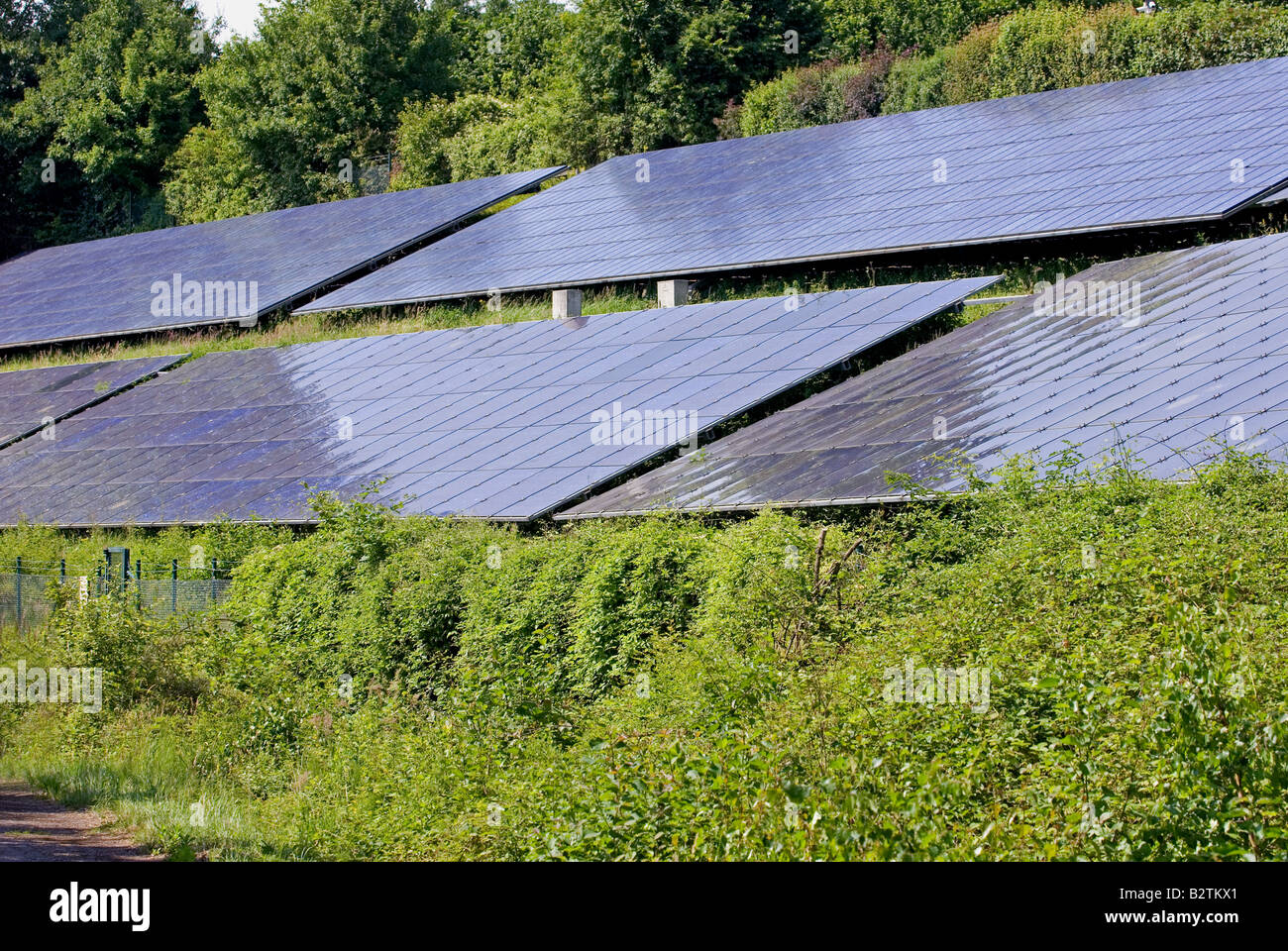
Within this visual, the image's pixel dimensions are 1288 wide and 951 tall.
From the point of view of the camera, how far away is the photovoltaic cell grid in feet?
55.2

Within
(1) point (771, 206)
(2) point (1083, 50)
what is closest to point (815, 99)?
(2) point (1083, 50)

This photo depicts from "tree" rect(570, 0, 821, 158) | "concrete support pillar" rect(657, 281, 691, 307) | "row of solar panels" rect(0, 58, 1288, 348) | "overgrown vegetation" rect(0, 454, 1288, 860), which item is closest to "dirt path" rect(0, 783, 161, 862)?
"overgrown vegetation" rect(0, 454, 1288, 860)

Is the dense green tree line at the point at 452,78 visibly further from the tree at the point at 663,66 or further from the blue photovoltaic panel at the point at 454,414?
the blue photovoltaic panel at the point at 454,414

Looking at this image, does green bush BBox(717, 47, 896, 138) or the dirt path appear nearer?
the dirt path

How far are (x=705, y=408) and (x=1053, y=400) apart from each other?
5.31 metres

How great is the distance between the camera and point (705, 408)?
71.5 feet

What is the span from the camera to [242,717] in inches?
650

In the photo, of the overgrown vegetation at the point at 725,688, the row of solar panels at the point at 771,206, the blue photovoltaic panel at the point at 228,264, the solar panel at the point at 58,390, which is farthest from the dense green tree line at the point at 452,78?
the overgrown vegetation at the point at 725,688

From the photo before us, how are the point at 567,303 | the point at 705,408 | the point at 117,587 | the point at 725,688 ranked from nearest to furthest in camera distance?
1. the point at 725,688
2. the point at 117,587
3. the point at 705,408
4. the point at 567,303

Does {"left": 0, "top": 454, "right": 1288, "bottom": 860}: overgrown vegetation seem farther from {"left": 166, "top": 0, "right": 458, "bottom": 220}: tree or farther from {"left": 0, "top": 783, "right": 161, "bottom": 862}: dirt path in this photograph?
{"left": 166, "top": 0, "right": 458, "bottom": 220}: tree

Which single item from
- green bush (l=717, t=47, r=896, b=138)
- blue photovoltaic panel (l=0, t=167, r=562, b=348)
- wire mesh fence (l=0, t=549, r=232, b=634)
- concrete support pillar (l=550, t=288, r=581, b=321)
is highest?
green bush (l=717, t=47, r=896, b=138)

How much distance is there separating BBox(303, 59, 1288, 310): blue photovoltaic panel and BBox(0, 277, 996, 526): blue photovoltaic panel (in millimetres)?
2504

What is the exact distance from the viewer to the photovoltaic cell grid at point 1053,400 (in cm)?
1681

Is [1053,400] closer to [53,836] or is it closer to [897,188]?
[897,188]
